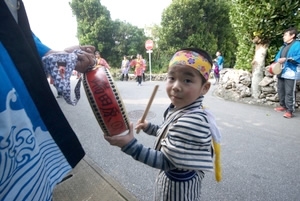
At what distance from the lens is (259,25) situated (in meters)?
5.27

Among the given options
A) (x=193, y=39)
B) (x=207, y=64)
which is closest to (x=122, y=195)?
(x=207, y=64)

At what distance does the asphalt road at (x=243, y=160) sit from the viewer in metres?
2.16

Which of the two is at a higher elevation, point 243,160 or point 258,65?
point 258,65

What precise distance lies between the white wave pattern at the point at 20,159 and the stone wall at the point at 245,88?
5914 mm

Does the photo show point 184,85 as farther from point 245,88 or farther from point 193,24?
point 193,24

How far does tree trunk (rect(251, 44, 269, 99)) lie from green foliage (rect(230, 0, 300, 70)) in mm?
160

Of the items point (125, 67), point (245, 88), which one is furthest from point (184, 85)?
point (125, 67)

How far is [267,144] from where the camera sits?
3.24m

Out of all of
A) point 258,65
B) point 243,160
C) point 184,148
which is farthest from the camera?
point 258,65

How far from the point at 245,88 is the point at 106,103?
6022mm

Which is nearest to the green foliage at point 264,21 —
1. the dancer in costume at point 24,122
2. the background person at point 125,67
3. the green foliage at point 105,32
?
the dancer in costume at point 24,122

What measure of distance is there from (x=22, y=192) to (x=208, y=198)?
190 centimetres

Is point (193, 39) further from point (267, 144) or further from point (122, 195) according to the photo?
point (122, 195)

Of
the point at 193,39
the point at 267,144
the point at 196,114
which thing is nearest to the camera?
the point at 196,114
